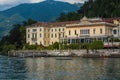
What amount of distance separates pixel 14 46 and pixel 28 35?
6818mm

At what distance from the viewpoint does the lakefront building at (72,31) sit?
11425 cm

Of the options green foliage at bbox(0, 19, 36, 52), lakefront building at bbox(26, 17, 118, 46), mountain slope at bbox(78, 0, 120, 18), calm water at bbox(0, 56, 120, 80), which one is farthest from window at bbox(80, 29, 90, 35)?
calm water at bbox(0, 56, 120, 80)

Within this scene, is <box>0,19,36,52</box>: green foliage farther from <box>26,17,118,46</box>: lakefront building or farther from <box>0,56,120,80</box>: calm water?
<box>0,56,120,80</box>: calm water

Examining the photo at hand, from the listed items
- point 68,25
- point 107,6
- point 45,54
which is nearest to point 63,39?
point 68,25

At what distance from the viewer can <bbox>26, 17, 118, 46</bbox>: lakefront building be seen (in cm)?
11425

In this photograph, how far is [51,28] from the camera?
129250 millimetres

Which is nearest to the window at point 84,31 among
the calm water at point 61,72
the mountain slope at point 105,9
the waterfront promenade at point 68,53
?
the waterfront promenade at point 68,53

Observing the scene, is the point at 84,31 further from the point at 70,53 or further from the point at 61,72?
the point at 61,72

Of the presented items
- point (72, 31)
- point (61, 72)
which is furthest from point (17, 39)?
point (61, 72)

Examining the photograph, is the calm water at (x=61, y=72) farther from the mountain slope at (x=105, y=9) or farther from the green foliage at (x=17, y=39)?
the mountain slope at (x=105, y=9)

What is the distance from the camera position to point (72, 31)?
12012 centimetres

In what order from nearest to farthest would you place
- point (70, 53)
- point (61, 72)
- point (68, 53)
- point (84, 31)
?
1. point (61, 72)
2. point (70, 53)
3. point (68, 53)
4. point (84, 31)

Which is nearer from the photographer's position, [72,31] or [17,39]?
[72,31]

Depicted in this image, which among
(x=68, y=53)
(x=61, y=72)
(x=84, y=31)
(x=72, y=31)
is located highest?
(x=61, y=72)
